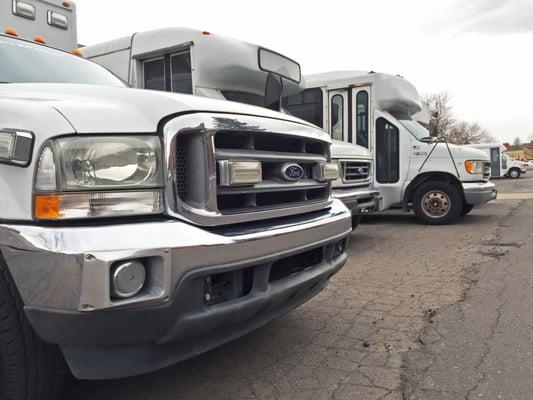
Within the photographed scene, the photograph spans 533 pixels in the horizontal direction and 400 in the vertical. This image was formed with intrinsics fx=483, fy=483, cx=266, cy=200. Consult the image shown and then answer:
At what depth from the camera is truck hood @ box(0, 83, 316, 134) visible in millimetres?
1960

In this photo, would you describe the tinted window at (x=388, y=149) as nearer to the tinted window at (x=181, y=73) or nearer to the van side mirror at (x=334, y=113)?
the van side mirror at (x=334, y=113)

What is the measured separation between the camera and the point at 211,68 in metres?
5.16

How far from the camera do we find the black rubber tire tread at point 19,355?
6.34 ft

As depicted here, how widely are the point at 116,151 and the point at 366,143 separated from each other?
24.5ft

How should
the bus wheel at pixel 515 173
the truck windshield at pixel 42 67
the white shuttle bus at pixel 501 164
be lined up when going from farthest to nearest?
the bus wheel at pixel 515 173, the white shuttle bus at pixel 501 164, the truck windshield at pixel 42 67

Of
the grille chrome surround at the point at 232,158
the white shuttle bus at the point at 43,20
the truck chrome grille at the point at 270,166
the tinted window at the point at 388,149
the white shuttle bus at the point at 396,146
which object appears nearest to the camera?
the grille chrome surround at the point at 232,158

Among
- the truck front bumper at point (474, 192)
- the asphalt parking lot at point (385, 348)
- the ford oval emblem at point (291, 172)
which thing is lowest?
the asphalt parking lot at point (385, 348)

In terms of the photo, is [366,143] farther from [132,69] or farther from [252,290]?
[252,290]

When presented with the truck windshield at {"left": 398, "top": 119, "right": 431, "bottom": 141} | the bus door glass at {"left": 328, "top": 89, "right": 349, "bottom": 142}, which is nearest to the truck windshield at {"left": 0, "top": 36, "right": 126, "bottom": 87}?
the bus door glass at {"left": 328, "top": 89, "right": 349, "bottom": 142}

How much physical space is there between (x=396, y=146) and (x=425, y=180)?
82cm

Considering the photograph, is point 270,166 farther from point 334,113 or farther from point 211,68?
point 334,113

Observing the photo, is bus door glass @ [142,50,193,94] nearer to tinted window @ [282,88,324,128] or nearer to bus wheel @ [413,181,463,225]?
tinted window @ [282,88,324,128]

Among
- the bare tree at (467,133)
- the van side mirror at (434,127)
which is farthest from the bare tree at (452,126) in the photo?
the van side mirror at (434,127)

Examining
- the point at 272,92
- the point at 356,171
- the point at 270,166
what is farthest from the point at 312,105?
the point at 270,166
